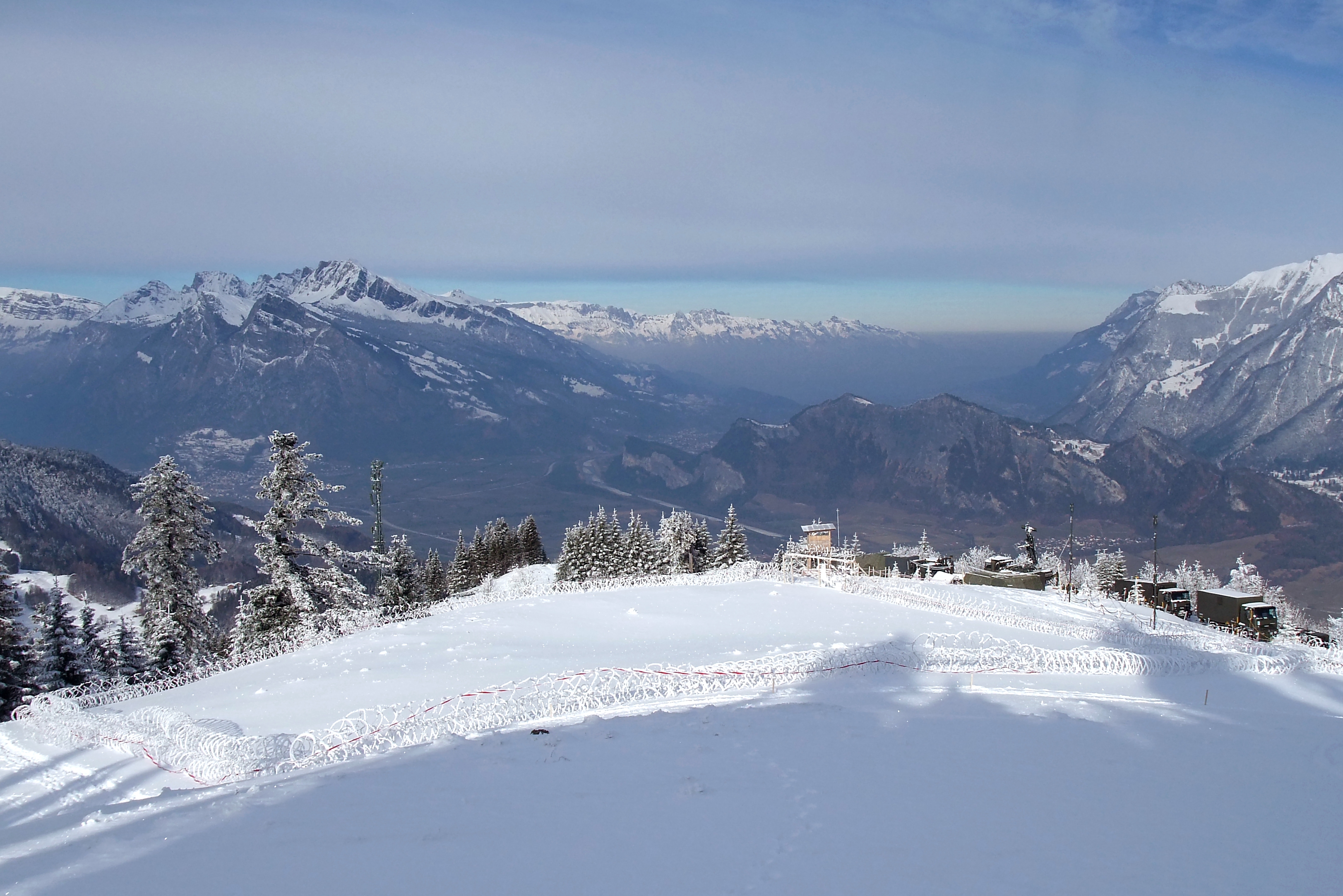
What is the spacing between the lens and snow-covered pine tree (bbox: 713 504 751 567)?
183 feet

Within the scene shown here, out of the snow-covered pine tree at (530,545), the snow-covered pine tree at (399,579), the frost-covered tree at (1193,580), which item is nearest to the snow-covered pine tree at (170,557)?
the snow-covered pine tree at (399,579)

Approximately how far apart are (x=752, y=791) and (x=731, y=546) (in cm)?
4491

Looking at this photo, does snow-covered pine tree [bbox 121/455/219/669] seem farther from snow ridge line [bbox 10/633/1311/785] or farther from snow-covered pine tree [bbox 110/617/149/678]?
snow ridge line [bbox 10/633/1311/785]

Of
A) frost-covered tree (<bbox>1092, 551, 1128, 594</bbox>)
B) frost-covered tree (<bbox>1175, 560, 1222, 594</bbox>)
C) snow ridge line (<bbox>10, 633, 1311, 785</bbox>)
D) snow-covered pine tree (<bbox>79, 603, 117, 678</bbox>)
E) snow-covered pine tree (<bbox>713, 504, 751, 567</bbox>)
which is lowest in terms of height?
frost-covered tree (<bbox>1175, 560, 1222, 594</bbox>)

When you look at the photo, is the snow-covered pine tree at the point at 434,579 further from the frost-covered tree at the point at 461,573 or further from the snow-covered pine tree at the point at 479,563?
the snow-covered pine tree at the point at 479,563

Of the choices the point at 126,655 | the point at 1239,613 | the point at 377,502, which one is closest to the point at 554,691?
the point at 126,655

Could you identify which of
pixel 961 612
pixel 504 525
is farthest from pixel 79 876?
pixel 504 525

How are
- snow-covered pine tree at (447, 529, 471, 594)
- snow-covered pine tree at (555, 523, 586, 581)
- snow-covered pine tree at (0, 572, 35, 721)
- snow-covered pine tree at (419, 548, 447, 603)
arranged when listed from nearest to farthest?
snow-covered pine tree at (0, 572, 35, 721)
snow-covered pine tree at (555, 523, 586, 581)
snow-covered pine tree at (419, 548, 447, 603)
snow-covered pine tree at (447, 529, 471, 594)

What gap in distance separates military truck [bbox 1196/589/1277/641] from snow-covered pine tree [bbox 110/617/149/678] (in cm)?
5113

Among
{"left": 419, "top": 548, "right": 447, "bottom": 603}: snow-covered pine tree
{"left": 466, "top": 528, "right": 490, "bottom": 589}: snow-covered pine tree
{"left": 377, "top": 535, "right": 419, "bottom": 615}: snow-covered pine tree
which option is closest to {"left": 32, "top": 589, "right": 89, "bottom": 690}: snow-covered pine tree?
{"left": 377, "top": 535, "right": 419, "bottom": 615}: snow-covered pine tree

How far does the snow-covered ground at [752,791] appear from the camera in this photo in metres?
8.98

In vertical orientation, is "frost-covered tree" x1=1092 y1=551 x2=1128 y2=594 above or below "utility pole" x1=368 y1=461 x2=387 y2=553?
below

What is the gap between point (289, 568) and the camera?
30.8 meters

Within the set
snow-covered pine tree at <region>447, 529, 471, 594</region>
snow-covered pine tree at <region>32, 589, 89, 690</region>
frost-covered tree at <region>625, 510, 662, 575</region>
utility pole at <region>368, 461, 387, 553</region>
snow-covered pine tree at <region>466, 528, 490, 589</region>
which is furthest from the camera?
snow-covered pine tree at <region>466, 528, 490, 589</region>
